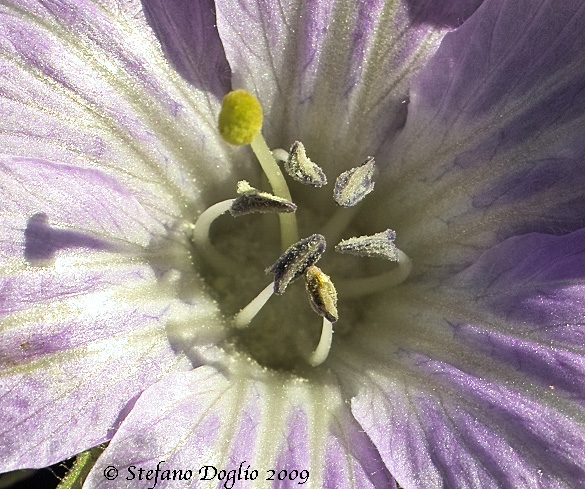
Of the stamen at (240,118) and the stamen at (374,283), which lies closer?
the stamen at (240,118)

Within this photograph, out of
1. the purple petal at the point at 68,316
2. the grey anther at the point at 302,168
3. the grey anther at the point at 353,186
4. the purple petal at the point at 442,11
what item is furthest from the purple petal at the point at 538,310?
the purple petal at the point at 68,316

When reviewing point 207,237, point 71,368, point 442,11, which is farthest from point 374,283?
point 71,368

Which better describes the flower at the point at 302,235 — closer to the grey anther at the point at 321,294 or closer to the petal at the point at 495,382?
the petal at the point at 495,382

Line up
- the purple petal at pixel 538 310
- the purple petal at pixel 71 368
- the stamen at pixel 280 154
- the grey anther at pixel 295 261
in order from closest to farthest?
the purple petal at pixel 71 368 → the purple petal at pixel 538 310 → the grey anther at pixel 295 261 → the stamen at pixel 280 154

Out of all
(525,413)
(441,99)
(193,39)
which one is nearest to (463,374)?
(525,413)

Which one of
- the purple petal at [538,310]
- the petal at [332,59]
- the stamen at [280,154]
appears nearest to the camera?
the purple petal at [538,310]

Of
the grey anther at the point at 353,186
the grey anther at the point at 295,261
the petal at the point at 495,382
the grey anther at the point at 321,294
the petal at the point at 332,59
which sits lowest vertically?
the petal at the point at 495,382

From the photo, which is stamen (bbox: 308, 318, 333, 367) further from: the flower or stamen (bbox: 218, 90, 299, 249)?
stamen (bbox: 218, 90, 299, 249)
